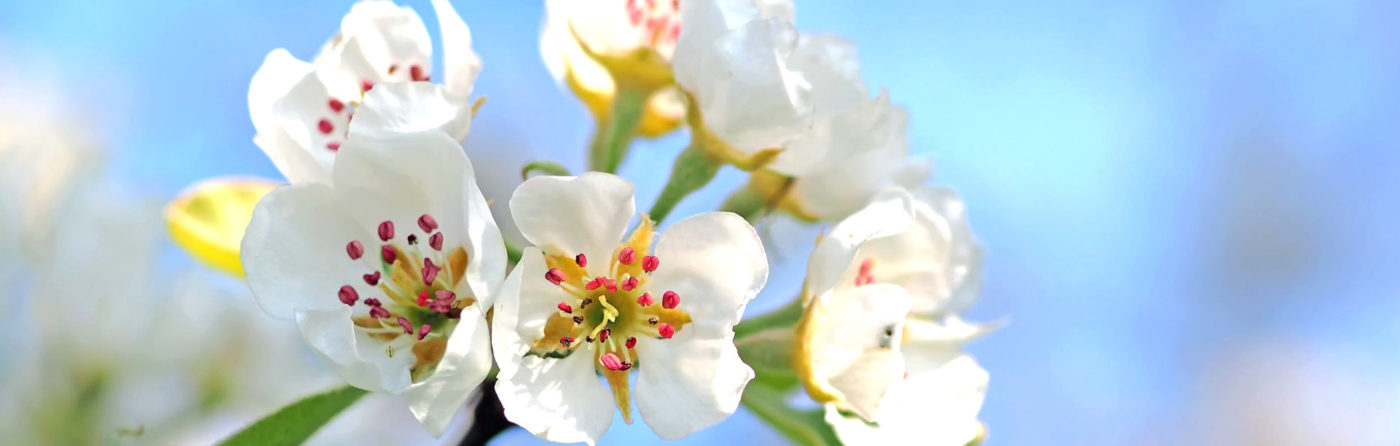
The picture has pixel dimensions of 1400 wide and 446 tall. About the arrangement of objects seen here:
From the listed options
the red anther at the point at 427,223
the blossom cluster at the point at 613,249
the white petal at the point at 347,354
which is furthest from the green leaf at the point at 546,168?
the white petal at the point at 347,354

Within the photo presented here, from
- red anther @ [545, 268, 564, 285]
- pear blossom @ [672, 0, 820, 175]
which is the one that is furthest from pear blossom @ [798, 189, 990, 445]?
red anther @ [545, 268, 564, 285]

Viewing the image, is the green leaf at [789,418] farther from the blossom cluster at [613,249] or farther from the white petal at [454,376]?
the white petal at [454,376]

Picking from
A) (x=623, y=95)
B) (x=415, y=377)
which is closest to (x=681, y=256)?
(x=415, y=377)

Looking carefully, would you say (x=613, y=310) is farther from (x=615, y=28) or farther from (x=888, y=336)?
(x=615, y=28)

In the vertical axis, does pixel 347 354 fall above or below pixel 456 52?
below

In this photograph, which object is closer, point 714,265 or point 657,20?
point 714,265

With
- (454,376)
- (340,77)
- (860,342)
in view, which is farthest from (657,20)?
(454,376)
